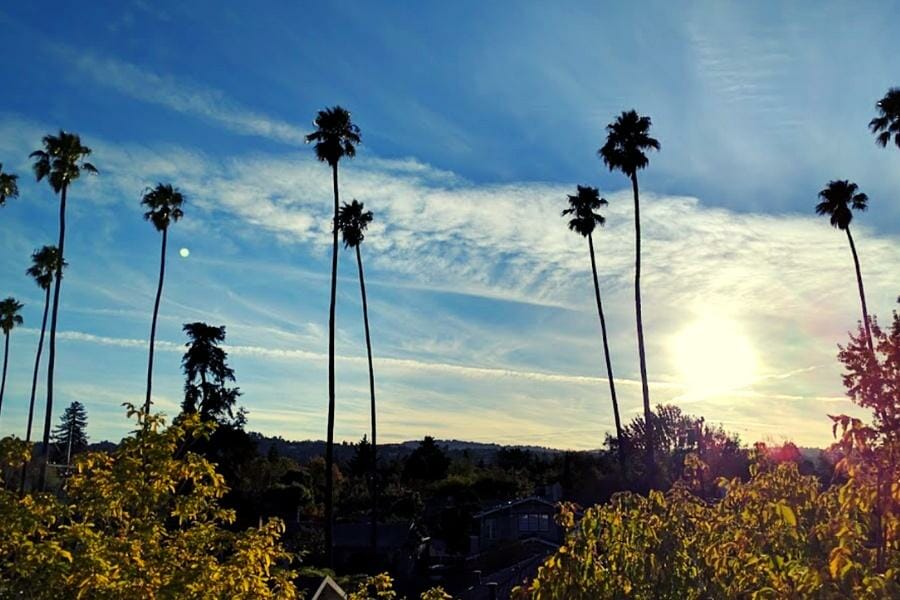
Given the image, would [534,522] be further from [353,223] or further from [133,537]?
[133,537]

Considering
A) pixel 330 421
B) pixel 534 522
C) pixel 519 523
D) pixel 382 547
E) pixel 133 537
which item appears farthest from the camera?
pixel 382 547

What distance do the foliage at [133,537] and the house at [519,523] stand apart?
43612mm

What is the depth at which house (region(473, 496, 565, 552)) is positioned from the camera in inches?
2057

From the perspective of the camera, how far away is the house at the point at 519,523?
52250mm

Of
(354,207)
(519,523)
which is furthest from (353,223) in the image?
(519,523)

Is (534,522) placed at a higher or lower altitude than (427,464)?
lower

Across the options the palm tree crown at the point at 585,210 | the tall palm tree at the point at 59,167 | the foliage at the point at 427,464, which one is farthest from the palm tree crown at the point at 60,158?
the foliage at the point at 427,464

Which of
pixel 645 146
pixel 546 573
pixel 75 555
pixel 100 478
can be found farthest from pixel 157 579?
pixel 645 146

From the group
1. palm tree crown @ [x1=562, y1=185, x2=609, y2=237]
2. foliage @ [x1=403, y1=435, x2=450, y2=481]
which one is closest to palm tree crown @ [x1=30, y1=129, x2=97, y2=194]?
palm tree crown @ [x1=562, y1=185, x2=609, y2=237]

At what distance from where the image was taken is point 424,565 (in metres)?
63.1

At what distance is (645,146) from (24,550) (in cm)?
3464

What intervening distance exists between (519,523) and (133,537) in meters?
46.1

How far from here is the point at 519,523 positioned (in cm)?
5309

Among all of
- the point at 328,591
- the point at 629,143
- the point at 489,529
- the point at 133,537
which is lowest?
the point at 489,529
